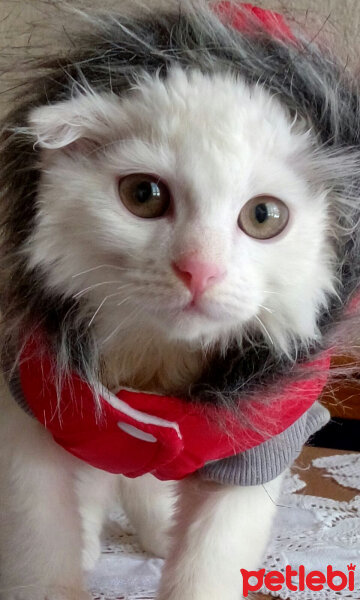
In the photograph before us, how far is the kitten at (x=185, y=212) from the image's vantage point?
20.4 inches

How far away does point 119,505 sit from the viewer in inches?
35.7

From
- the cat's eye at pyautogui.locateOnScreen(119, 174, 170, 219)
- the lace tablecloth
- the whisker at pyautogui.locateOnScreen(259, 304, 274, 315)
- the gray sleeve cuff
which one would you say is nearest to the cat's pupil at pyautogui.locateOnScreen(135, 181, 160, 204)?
the cat's eye at pyautogui.locateOnScreen(119, 174, 170, 219)

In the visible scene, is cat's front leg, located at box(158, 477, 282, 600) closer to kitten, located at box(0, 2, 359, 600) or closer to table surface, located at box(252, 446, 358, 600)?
kitten, located at box(0, 2, 359, 600)

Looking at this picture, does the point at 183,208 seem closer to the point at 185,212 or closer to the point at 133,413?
the point at 185,212

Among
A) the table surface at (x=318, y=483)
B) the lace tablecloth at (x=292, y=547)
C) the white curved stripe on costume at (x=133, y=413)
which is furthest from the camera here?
the table surface at (x=318, y=483)

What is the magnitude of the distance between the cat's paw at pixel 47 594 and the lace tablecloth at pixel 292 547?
0.28ft

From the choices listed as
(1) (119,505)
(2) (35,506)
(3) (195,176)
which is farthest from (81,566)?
(3) (195,176)

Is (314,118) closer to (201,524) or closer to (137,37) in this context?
(137,37)

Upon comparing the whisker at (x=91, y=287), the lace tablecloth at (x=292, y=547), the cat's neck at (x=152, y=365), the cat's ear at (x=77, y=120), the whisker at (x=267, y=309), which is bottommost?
the lace tablecloth at (x=292, y=547)

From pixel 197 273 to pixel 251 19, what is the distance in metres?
0.21

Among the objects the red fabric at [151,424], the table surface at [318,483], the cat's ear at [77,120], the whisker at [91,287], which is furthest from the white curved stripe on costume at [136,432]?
the table surface at [318,483]

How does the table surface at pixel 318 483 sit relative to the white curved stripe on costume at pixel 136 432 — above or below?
below

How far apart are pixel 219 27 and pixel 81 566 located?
0.44 meters

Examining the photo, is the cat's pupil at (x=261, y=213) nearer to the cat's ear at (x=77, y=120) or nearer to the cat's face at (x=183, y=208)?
the cat's face at (x=183, y=208)
